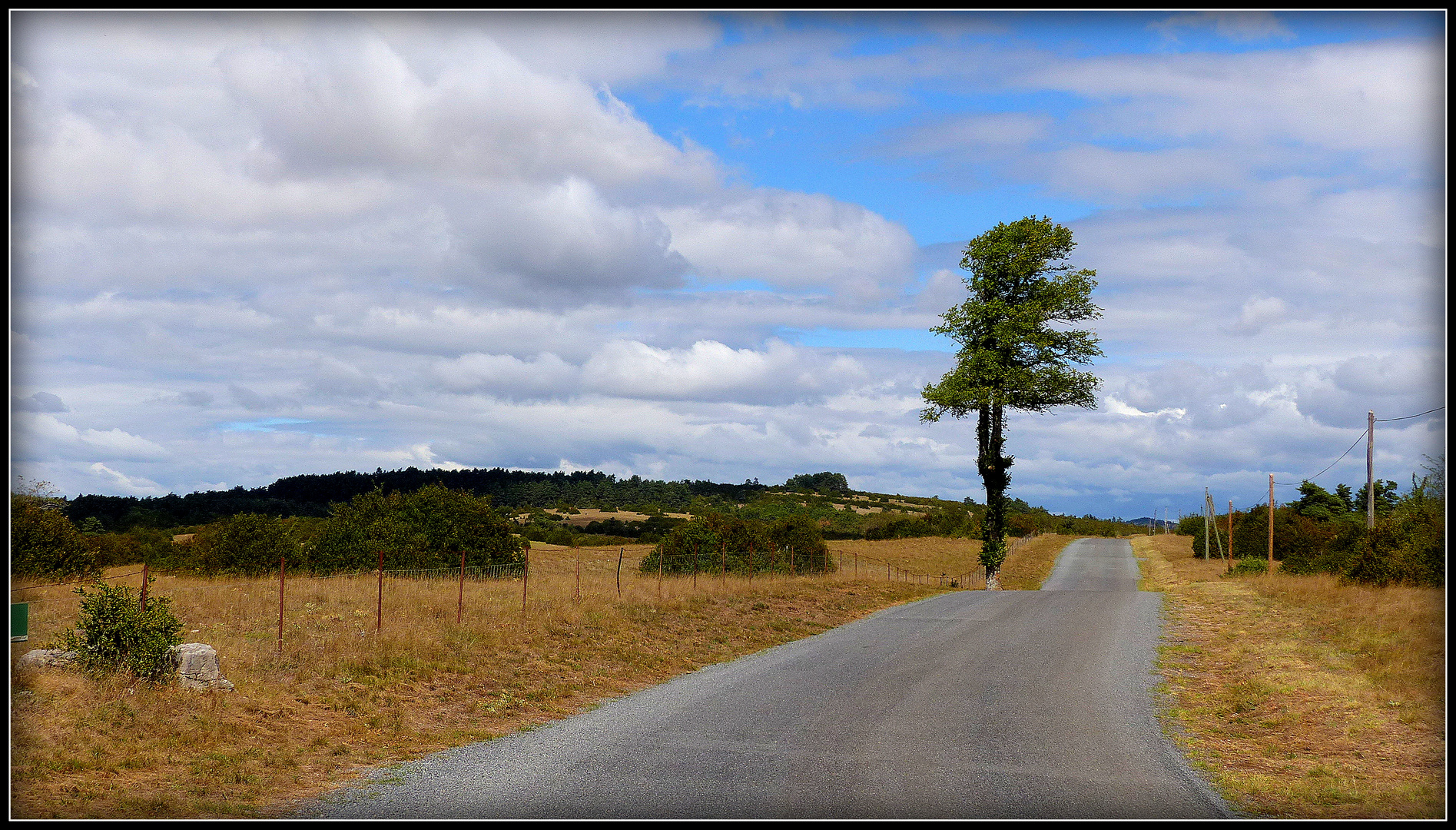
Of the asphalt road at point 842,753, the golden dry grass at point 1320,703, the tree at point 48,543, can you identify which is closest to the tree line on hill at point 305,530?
the tree at point 48,543

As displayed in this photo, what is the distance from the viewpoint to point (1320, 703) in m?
12.1

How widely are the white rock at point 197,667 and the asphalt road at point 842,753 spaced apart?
3.36 meters

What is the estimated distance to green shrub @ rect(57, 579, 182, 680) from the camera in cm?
1042

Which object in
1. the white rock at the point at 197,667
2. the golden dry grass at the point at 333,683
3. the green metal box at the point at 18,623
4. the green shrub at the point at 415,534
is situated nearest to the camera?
the golden dry grass at the point at 333,683

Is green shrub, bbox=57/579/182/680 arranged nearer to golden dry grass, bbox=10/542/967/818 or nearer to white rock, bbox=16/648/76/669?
white rock, bbox=16/648/76/669

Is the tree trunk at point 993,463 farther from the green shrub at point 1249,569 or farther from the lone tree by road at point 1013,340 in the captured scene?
the green shrub at point 1249,569

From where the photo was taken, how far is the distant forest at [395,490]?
4706 cm

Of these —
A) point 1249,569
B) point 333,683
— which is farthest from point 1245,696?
point 1249,569

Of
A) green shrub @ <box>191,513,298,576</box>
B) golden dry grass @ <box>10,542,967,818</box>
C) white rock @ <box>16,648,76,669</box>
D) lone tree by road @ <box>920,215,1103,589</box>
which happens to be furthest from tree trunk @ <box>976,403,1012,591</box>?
white rock @ <box>16,648,76,669</box>

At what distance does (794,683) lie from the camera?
1380 centimetres

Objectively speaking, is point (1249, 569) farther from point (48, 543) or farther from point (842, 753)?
point (48, 543)

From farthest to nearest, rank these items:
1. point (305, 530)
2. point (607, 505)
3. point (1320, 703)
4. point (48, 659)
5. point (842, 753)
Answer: point (607, 505)
point (305, 530)
point (1320, 703)
point (48, 659)
point (842, 753)

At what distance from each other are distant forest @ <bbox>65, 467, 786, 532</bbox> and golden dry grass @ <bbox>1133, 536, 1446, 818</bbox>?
28864mm

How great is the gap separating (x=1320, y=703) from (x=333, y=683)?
12954mm
